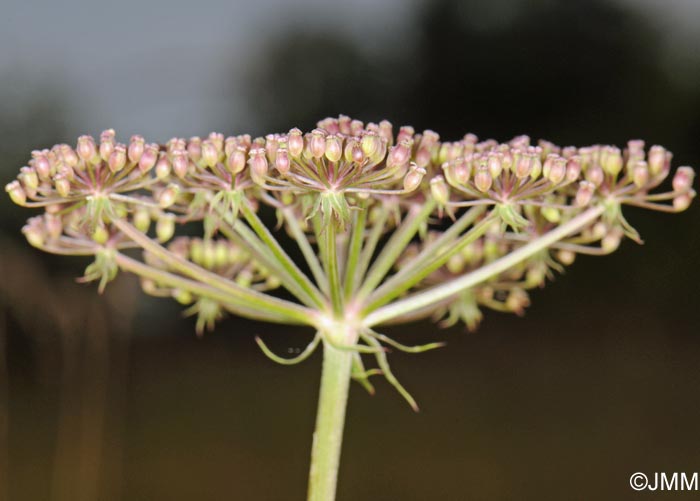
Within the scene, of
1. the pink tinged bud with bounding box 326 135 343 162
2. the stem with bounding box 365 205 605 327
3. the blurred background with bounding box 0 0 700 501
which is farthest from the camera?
the blurred background with bounding box 0 0 700 501

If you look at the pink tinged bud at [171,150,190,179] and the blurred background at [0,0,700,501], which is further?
the blurred background at [0,0,700,501]

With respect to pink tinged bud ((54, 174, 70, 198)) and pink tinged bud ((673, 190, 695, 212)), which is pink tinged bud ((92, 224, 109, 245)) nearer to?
pink tinged bud ((54, 174, 70, 198))

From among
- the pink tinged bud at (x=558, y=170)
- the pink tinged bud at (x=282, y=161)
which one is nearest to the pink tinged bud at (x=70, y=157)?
the pink tinged bud at (x=282, y=161)

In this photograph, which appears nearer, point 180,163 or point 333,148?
point 333,148

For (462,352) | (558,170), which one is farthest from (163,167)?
(462,352)

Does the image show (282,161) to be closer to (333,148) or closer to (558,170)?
(333,148)

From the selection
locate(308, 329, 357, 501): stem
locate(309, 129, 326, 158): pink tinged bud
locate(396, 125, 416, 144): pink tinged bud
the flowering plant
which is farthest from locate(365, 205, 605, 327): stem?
locate(309, 129, 326, 158): pink tinged bud

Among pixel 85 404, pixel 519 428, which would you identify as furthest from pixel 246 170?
pixel 519 428
